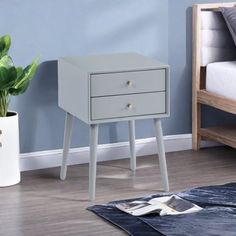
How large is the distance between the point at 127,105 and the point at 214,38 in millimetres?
1018

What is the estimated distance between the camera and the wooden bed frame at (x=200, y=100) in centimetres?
425

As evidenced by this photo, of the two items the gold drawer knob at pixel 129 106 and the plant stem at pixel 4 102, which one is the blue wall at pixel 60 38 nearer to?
the plant stem at pixel 4 102

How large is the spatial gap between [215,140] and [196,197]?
32.8 inches

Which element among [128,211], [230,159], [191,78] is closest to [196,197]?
[128,211]

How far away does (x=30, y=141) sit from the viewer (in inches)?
160

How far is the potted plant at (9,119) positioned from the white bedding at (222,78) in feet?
3.41

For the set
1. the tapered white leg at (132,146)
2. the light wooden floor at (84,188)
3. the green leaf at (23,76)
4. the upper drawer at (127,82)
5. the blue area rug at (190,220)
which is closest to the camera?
the blue area rug at (190,220)

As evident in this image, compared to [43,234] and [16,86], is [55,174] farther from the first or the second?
[43,234]

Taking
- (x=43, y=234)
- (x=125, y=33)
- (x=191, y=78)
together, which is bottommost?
(x=43, y=234)

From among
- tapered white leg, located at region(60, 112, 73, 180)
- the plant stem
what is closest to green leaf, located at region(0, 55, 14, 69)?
the plant stem

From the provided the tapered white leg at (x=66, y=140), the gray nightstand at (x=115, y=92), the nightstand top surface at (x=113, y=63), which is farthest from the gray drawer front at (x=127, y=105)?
the tapered white leg at (x=66, y=140)

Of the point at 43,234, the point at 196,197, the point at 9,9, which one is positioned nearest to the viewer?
the point at 43,234

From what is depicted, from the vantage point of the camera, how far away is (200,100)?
4.36 meters

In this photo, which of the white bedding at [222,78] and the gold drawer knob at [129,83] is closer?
the gold drawer knob at [129,83]
